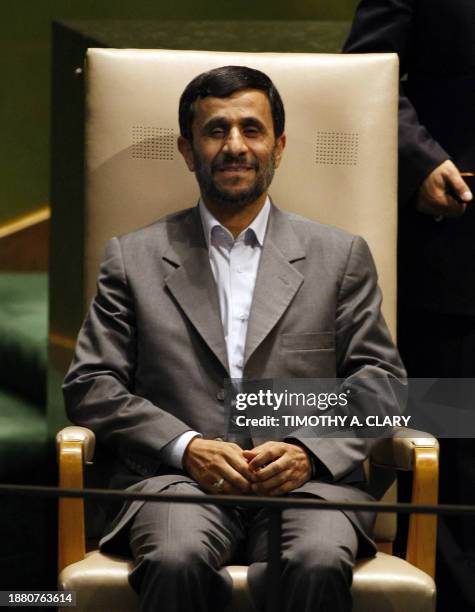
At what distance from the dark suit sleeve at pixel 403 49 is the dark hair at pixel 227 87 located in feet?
1.12

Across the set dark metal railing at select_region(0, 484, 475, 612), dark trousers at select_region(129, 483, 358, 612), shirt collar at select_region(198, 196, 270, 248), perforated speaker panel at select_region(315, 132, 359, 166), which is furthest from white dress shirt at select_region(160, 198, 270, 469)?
dark metal railing at select_region(0, 484, 475, 612)

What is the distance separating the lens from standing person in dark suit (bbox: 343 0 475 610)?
8.84 feet

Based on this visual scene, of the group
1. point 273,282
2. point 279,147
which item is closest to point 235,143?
point 279,147

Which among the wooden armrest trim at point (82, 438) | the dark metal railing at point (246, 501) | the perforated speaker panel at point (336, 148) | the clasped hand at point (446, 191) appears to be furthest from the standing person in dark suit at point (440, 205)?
the dark metal railing at point (246, 501)

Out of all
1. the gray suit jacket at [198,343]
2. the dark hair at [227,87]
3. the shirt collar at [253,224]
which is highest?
the dark hair at [227,87]

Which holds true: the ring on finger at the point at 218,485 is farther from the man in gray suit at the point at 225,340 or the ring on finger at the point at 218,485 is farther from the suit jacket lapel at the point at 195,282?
the suit jacket lapel at the point at 195,282

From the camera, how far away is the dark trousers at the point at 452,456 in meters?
2.79

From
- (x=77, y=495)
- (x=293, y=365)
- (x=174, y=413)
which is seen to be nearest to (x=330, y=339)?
(x=293, y=365)

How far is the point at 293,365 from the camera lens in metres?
2.37

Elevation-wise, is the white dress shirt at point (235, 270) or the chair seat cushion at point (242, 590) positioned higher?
the white dress shirt at point (235, 270)

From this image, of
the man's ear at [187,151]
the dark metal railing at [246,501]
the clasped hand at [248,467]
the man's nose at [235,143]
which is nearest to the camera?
the dark metal railing at [246,501]

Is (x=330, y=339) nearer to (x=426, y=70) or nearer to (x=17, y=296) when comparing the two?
(x=426, y=70)

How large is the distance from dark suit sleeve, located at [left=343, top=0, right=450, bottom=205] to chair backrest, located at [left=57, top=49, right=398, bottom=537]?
3 cm

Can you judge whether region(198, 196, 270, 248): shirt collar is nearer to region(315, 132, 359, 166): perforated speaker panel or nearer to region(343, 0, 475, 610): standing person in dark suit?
region(315, 132, 359, 166): perforated speaker panel
